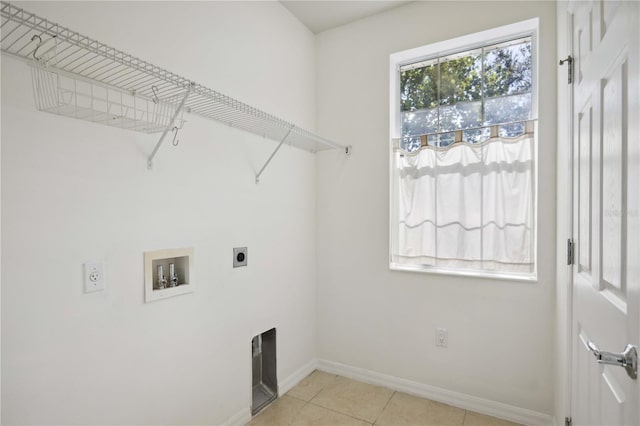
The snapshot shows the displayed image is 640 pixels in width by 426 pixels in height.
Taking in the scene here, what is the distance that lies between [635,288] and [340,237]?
1.99 meters

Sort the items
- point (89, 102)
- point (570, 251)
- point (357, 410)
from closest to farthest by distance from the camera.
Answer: point (89, 102) → point (570, 251) → point (357, 410)

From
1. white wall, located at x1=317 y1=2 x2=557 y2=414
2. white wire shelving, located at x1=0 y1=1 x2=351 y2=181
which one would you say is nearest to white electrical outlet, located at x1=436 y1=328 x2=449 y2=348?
white wall, located at x1=317 y1=2 x2=557 y2=414

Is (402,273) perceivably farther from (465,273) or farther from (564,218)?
(564,218)

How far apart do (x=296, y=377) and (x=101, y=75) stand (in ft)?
7.23

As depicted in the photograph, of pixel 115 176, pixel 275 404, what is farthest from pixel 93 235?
pixel 275 404

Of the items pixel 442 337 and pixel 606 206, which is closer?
pixel 606 206

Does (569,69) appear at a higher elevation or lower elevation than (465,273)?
higher

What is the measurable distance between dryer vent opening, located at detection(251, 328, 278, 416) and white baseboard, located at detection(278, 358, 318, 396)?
0.16ft

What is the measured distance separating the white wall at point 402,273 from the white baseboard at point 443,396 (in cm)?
4

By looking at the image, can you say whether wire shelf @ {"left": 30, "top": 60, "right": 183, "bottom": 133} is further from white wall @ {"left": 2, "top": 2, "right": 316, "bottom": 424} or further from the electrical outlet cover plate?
the electrical outlet cover plate

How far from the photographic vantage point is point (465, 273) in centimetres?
221

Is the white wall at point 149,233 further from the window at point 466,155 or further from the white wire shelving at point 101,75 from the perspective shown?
the window at point 466,155

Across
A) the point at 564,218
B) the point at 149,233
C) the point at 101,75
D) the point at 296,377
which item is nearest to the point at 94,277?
the point at 149,233

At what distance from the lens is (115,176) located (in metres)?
1.39
